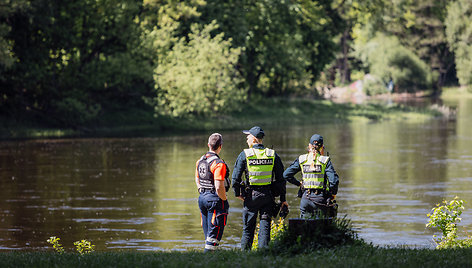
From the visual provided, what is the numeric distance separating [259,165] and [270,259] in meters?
2.23

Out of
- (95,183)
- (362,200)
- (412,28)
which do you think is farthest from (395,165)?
(412,28)

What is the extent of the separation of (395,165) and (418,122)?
999 inches

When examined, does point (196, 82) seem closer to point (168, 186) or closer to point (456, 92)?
point (168, 186)

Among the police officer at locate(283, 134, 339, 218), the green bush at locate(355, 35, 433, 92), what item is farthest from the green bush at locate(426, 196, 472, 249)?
the green bush at locate(355, 35, 433, 92)

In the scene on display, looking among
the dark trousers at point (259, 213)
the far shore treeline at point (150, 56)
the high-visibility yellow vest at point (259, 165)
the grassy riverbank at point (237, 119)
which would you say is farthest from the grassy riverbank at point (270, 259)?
the grassy riverbank at point (237, 119)

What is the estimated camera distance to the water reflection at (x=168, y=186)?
18859 millimetres

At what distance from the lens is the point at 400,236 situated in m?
18.1

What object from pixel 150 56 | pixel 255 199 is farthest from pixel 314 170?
pixel 150 56

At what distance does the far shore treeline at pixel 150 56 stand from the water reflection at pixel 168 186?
4.88m

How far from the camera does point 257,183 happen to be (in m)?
13.1

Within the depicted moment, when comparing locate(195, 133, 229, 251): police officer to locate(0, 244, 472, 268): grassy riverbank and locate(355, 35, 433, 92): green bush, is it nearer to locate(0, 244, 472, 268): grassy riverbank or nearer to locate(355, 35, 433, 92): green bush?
locate(0, 244, 472, 268): grassy riverbank

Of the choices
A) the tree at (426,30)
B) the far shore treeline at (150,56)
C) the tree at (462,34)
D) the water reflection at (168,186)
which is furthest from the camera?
the tree at (426,30)

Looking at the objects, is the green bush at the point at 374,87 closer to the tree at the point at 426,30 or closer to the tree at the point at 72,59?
the tree at the point at 426,30

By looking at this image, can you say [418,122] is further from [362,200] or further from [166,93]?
[362,200]
